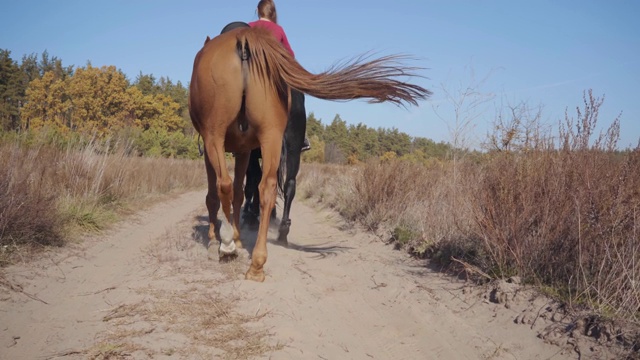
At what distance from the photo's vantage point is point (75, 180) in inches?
244

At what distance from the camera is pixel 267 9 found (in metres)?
4.58

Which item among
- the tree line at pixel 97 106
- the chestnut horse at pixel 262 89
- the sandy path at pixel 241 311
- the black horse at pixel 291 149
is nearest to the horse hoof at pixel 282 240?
the black horse at pixel 291 149

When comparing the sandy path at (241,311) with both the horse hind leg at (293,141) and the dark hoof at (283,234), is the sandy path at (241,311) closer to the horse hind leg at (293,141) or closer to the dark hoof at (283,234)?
the dark hoof at (283,234)

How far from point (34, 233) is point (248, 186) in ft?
8.82

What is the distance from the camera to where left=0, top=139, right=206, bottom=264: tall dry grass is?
3.74m

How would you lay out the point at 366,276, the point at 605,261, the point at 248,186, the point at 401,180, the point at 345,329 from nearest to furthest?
1. the point at 345,329
2. the point at 605,261
3. the point at 366,276
4. the point at 248,186
5. the point at 401,180

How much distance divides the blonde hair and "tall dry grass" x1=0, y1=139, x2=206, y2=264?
122 inches

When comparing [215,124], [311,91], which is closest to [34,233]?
[215,124]

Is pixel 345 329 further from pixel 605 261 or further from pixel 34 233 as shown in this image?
pixel 34 233

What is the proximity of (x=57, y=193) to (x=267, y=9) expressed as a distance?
145 inches

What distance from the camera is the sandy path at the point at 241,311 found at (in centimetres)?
212

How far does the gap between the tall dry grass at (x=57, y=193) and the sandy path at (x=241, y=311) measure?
0.31 m

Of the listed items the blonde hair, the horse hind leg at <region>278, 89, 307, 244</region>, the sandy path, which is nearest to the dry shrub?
the sandy path

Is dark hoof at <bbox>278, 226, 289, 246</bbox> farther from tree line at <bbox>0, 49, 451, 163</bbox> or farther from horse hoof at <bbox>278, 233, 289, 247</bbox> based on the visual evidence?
tree line at <bbox>0, 49, 451, 163</bbox>
